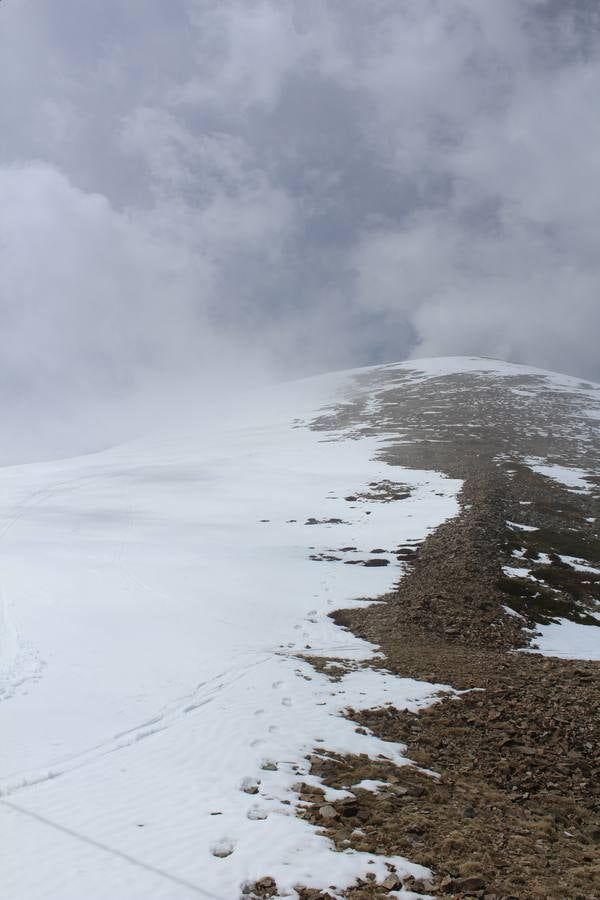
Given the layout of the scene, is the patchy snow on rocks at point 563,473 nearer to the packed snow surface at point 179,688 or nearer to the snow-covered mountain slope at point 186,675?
the snow-covered mountain slope at point 186,675

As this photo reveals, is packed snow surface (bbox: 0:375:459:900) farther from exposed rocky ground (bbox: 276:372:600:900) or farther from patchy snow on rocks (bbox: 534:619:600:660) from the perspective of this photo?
patchy snow on rocks (bbox: 534:619:600:660)

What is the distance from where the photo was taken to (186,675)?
1483cm

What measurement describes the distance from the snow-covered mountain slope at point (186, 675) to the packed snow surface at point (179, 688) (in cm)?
5

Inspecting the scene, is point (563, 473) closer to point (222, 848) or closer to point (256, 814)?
point (256, 814)

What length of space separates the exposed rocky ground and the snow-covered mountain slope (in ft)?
2.28

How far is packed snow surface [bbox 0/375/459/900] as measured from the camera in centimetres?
694

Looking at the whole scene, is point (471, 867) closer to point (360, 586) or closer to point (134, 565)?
point (360, 586)

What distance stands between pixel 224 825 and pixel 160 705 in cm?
559

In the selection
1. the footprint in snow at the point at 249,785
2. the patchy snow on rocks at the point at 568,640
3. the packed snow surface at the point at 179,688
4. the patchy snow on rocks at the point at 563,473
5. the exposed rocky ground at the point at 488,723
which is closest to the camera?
the packed snow surface at the point at 179,688

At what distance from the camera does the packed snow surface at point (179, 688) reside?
273 inches

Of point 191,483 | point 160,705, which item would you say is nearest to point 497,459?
point 191,483

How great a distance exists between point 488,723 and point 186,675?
832 cm

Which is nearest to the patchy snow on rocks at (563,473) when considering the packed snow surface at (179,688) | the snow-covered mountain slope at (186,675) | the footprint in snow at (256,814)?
the snow-covered mountain slope at (186,675)

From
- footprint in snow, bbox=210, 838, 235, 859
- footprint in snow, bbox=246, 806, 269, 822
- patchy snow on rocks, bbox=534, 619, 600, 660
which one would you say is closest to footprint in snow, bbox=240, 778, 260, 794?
footprint in snow, bbox=246, 806, 269, 822
